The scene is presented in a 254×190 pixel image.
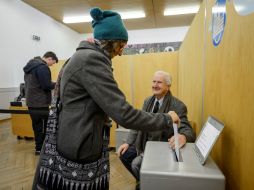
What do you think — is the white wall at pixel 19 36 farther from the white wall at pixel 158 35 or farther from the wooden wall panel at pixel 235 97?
the wooden wall panel at pixel 235 97

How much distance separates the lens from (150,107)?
2043 mm

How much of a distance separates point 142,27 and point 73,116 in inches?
307

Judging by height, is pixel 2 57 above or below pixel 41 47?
below

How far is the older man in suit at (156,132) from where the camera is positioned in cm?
180

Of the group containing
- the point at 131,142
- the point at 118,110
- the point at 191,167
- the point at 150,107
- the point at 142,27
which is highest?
the point at 142,27

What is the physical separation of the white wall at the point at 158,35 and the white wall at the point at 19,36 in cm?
306

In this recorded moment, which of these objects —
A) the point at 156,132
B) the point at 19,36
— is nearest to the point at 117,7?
the point at 19,36

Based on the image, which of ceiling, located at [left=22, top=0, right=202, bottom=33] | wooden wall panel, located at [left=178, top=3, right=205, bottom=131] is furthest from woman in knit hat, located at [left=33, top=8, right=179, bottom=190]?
ceiling, located at [left=22, top=0, right=202, bottom=33]

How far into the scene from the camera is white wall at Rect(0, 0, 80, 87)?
5.22 m

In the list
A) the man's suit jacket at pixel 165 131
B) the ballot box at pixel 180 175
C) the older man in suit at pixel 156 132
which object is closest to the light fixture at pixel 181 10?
the older man in suit at pixel 156 132

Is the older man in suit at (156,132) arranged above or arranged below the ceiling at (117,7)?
below

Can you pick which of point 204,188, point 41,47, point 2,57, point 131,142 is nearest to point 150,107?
point 131,142

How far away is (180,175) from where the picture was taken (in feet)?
3.02

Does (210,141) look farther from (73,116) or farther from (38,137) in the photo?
(38,137)
